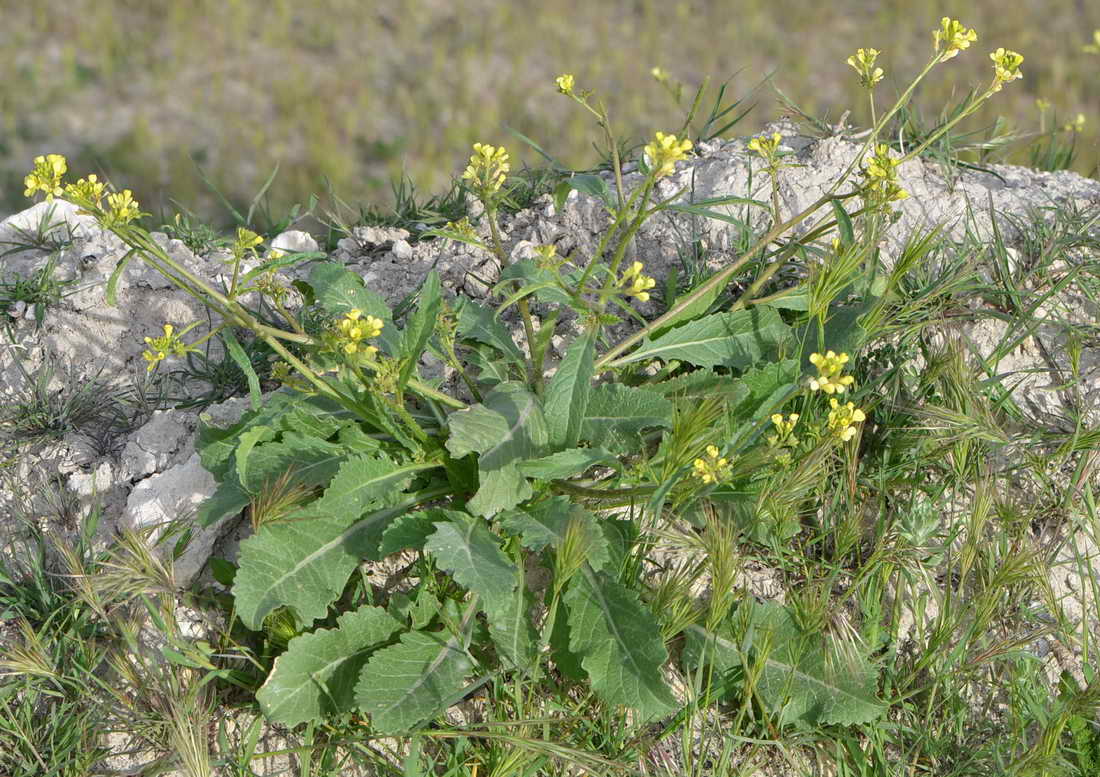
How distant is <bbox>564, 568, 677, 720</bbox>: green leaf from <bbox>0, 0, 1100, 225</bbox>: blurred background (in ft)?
12.7

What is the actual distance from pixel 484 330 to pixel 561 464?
549mm

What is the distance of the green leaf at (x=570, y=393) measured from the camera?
2.24 m

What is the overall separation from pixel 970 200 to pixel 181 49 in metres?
6.08

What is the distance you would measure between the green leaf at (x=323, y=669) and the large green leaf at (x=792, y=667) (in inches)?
30.0

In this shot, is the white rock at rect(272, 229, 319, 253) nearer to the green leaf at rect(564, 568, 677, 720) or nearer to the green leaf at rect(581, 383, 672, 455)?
the green leaf at rect(581, 383, 672, 455)

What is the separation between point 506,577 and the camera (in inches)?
81.6

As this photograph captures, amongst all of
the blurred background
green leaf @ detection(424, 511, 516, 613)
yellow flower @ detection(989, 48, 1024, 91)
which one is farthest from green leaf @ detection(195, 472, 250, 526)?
the blurred background

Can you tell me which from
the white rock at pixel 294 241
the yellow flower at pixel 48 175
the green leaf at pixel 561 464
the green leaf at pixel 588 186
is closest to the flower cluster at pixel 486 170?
the green leaf at pixel 588 186

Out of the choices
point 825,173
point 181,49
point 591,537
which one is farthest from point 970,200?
point 181,49

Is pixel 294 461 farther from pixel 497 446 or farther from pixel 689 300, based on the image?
pixel 689 300

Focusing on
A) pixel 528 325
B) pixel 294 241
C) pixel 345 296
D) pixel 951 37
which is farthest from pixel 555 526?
pixel 294 241

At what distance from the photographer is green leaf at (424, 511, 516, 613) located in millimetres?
2027

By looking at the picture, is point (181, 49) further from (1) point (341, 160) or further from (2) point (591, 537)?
(2) point (591, 537)

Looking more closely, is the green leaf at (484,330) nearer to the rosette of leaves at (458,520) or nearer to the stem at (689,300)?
the rosette of leaves at (458,520)
